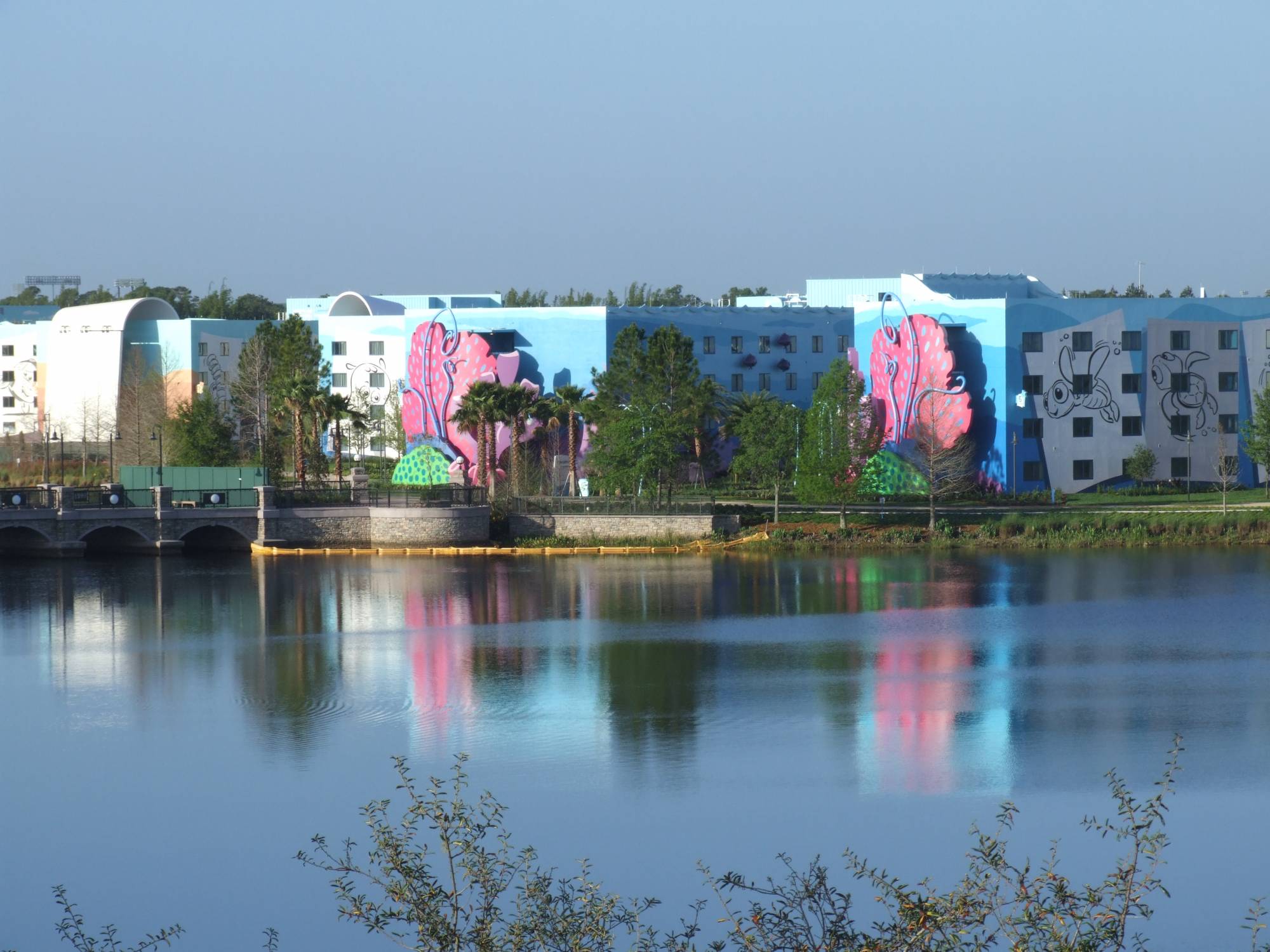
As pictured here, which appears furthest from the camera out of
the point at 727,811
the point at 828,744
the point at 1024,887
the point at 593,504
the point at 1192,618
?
the point at 593,504

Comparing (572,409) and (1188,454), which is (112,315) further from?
(1188,454)

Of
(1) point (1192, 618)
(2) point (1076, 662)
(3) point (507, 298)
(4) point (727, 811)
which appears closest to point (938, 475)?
(1) point (1192, 618)

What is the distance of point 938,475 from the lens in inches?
2685

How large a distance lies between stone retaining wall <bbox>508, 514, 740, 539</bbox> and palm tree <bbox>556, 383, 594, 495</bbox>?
26.7 feet

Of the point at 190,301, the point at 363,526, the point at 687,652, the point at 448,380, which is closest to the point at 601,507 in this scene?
the point at 363,526

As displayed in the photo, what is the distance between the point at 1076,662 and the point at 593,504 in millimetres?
28187

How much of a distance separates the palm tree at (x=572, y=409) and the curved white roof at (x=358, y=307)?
27679 millimetres

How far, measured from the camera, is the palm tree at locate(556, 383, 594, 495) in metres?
72.2

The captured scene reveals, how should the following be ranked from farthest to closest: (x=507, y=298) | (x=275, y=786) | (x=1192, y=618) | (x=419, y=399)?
(x=507, y=298)
(x=419, y=399)
(x=1192, y=618)
(x=275, y=786)

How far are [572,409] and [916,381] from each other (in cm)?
1579

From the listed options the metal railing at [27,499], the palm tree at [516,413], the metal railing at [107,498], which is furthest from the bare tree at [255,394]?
the metal railing at [27,499]

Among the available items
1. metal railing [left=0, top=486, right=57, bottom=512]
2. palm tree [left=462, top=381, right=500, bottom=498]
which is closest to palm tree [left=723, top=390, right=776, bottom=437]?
palm tree [left=462, top=381, right=500, bottom=498]

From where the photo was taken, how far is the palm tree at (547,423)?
70.9 metres

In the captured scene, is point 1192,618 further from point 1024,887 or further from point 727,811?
point 1024,887
